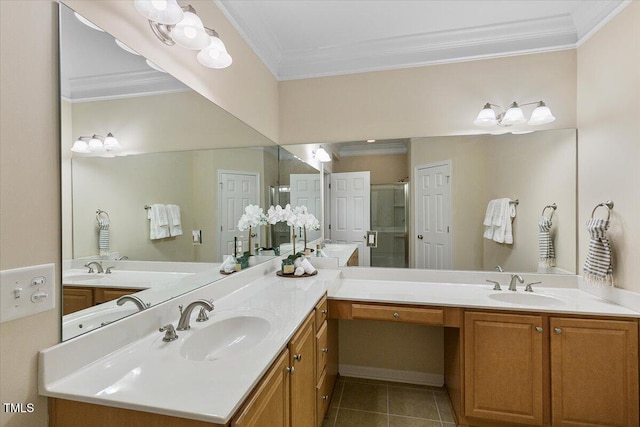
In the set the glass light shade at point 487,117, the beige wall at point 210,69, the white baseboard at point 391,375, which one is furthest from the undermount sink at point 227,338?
the glass light shade at point 487,117

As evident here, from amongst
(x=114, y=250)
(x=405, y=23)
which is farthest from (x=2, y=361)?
(x=405, y=23)

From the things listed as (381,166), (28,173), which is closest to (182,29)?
(28,173)

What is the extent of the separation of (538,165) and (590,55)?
77 cm

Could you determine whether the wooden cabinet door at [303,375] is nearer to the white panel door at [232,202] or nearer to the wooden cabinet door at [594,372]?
the white panel door at [232,202]

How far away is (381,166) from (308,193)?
700mm

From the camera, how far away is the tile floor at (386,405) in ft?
6.25

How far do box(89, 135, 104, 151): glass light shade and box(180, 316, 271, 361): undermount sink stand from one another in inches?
30.2

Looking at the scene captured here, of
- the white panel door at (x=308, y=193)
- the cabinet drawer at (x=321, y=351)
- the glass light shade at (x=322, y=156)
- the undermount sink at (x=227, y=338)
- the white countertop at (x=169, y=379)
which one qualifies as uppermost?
the glass light shade at (x=322, y=156)

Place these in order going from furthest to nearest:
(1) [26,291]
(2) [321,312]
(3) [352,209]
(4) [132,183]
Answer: (3) [352,209]
(2) [321,312]
(4) [132,183]
(1) [26,291]

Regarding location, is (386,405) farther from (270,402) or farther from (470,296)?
(270,402)

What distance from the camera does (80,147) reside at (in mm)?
923

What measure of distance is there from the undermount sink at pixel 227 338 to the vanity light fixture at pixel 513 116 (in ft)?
6.72

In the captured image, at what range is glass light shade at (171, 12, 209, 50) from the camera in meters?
1.21

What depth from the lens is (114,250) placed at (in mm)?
1071
